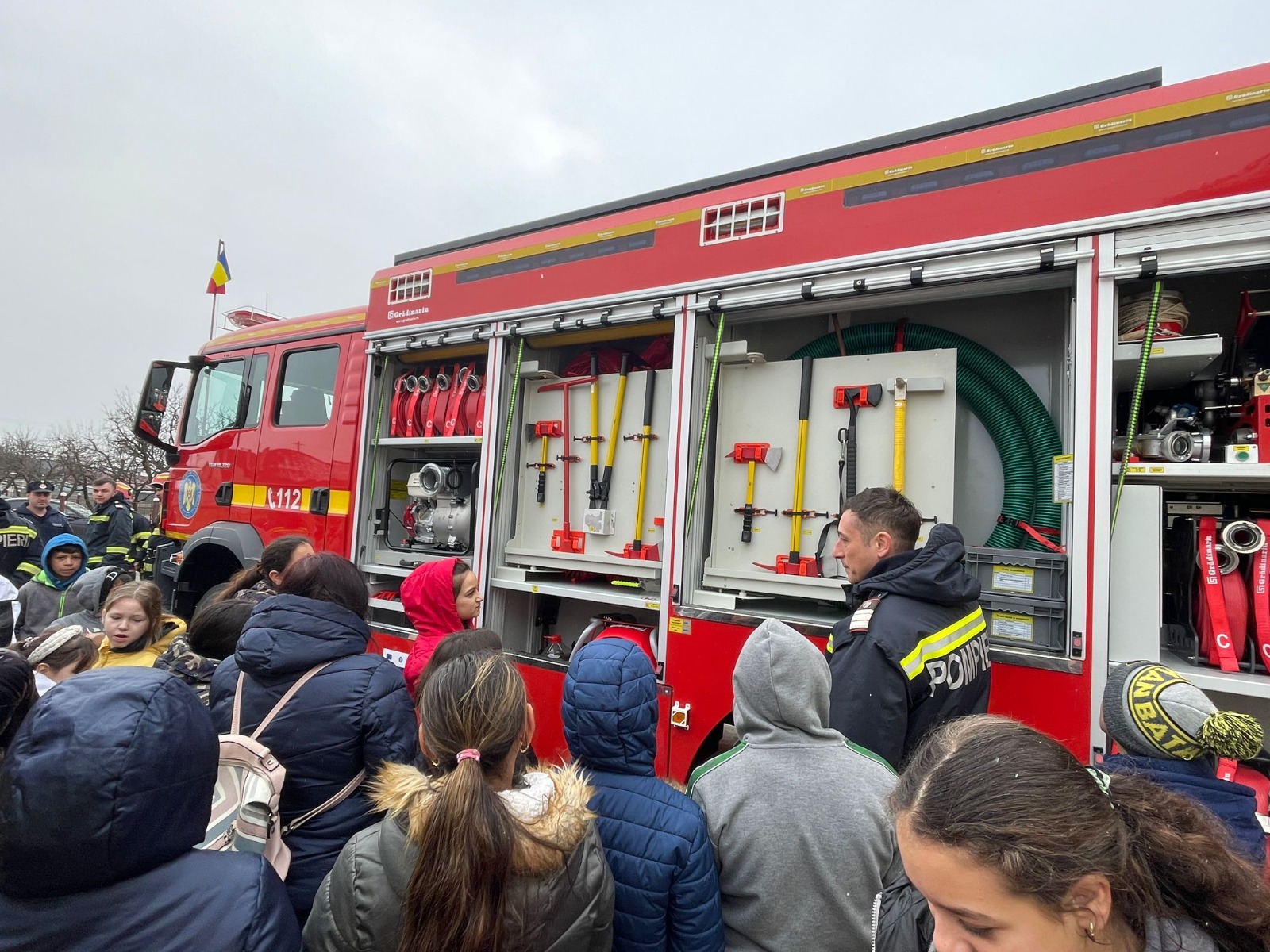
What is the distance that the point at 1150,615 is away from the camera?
86.9 inches

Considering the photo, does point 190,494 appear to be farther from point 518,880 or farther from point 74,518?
point 74,518

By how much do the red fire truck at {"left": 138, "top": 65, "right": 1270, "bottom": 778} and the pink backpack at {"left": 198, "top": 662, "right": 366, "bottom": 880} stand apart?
5.58ft

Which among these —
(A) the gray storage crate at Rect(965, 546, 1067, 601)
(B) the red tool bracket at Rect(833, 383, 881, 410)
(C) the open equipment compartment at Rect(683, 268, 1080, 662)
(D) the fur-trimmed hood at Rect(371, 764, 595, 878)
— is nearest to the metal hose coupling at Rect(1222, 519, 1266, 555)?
(A) the gray storage crate at Rect(965, 546, 1067, 601)

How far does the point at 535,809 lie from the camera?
53.1 inches

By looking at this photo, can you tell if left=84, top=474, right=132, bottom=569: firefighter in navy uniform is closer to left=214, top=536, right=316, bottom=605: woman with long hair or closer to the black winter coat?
left=214, top=536, right=316, bottom=605: woman with long hair

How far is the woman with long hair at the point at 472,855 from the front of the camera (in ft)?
3.88

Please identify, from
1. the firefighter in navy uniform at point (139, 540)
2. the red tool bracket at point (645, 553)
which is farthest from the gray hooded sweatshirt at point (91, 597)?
the firefighter in navy uniform at point (139, 540)

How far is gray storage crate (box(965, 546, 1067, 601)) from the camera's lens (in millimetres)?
2359

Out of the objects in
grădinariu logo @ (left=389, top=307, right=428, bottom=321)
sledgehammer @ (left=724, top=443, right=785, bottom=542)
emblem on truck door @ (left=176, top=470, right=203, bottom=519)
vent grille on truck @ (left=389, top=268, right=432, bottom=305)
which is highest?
vent grille on truck @ (left=389, top=268, right=432, bottom=305)

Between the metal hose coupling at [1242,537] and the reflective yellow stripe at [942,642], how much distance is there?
82cm

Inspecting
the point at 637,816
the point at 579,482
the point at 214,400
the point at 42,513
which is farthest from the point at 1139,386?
the point at 42,513

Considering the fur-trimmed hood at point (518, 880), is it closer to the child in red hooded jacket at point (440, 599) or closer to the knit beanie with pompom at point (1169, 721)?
the knit beanie with pompom at point (1169, 721)

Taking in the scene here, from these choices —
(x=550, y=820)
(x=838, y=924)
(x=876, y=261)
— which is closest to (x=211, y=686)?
(x=550, y=820)

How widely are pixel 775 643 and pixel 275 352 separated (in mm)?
4898
